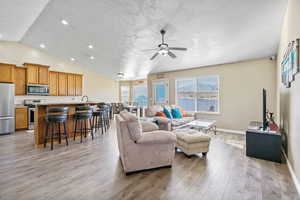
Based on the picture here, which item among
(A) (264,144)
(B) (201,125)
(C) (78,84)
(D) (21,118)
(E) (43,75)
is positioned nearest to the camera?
(A) (264,144)

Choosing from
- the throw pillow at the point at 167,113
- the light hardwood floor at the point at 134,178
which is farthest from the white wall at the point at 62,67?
the throw pillow at the point at 167,113

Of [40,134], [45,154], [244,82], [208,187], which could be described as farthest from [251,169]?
[40,134]

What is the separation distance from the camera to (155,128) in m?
3.10

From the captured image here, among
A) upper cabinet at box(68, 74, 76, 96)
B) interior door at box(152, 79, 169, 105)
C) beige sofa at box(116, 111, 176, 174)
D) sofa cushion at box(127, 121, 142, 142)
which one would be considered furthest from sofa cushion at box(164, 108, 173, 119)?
upper cabinet at box(68, 74, 76, 96)

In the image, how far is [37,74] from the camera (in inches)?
245

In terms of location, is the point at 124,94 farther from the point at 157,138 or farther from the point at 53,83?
the point at 157,138

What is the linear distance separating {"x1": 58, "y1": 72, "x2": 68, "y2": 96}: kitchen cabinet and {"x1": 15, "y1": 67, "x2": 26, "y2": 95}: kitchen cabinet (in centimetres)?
137

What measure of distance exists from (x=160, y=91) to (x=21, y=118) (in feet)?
19.3

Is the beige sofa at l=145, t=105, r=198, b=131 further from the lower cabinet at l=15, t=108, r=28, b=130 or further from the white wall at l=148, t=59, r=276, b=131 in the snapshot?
the lower cabinet at l=15, t=108, r=28, b=130

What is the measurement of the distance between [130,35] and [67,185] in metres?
3.99

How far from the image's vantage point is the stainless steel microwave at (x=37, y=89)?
599cm

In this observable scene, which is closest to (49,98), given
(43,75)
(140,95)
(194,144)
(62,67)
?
(43,75)

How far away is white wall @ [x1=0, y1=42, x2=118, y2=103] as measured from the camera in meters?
5.83

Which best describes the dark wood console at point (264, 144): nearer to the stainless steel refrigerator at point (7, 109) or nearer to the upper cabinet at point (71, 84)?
the stainless steel refrigerator at point (7, 109)
